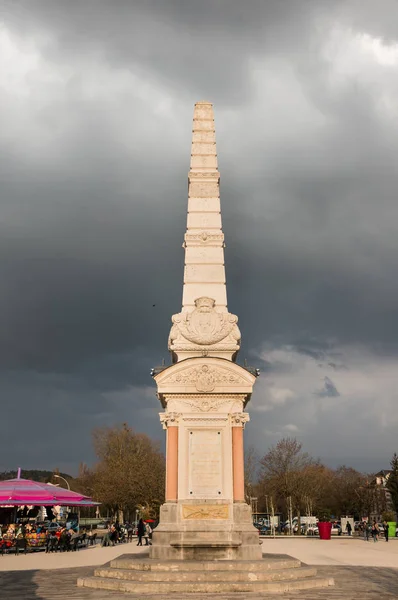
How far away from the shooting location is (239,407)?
68.9 feet

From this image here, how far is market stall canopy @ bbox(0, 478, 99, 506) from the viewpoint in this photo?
97.1ft

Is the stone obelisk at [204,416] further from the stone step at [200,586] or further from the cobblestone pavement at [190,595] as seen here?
the stone step at [200,586]

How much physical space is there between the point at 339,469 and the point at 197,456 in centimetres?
9925

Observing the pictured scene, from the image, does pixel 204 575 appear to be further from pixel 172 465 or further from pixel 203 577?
pixel 172 465

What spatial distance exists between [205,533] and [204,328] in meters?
7.25

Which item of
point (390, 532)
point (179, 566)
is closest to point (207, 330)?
point (179, 566)

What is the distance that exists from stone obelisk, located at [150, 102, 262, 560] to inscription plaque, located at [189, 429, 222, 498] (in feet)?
0.11

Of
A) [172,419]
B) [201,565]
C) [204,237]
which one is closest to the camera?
[201,565]

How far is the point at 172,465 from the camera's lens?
802 inches

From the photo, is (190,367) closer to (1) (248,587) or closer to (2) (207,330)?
(2) (207,330)

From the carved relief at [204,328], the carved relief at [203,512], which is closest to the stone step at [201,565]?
the carved relief at [203,512]

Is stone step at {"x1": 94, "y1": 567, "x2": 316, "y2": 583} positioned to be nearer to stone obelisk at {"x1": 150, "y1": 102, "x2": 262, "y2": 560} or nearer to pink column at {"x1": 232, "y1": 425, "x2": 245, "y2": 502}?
stone obelisk at {"x1": 150, "y1": 102, "x2": 262, "y2": 560}

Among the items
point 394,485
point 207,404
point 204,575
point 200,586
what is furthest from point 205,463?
point 394,485

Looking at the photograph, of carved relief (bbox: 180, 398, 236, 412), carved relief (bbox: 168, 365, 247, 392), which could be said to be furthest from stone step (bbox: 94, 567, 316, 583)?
carved relief (bbox: 168, 365, 247, 392)
